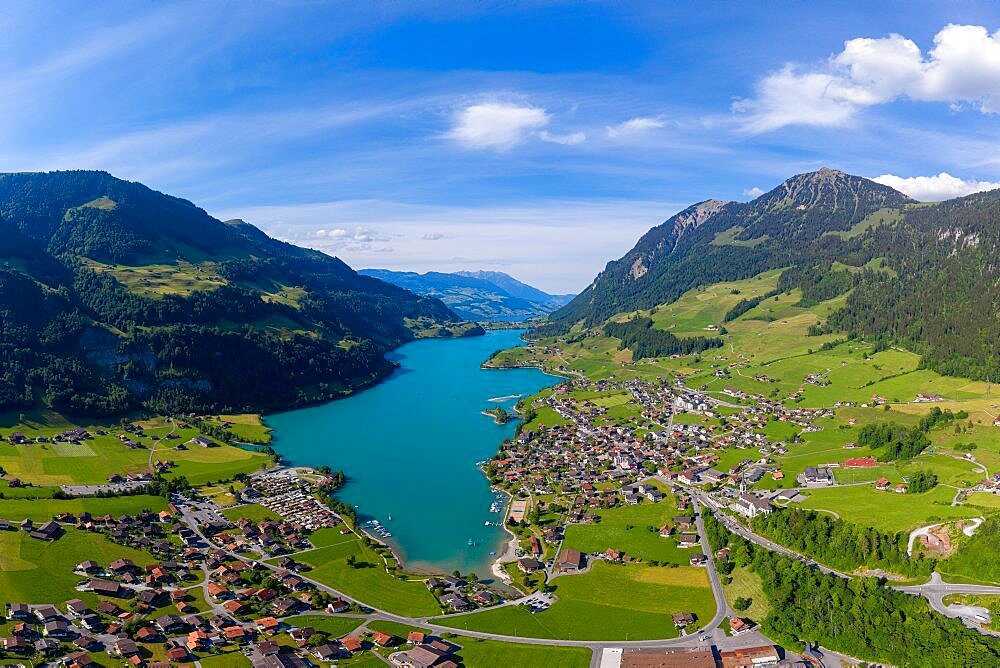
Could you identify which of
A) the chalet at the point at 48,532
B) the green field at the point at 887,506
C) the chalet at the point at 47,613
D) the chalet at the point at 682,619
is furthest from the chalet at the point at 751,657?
the chalet at the point at 48,532

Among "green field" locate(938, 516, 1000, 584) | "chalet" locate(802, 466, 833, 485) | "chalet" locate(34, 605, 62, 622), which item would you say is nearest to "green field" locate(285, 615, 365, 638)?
"chalet" locate(34, 605, 62, 622)

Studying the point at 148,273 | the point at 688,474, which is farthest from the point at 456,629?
the point at 148,273

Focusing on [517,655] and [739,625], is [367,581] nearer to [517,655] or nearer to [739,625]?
[517,655]

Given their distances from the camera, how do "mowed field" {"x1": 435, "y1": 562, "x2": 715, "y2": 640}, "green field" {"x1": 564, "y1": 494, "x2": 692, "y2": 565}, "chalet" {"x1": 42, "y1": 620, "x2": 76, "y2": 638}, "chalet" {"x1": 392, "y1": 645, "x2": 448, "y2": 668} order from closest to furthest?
1. "chalet" {"x1": 392, "y1": 645, "x2": 448, "y2": 668}
2. "chalet" {"x1": 42, "y1": 620, "x2": 76, "y2": 638}
3. "mowed field" {"x1": 435, "y1": 562, "x2": 715, "y2": 640}
4. "green field" {"x1": 564, "y1": 494, "x2": 692, "y2": 565}

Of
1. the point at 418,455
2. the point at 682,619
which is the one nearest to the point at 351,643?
the point at 682,619

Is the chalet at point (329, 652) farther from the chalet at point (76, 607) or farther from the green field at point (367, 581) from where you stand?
the chalet at point (76, 607)

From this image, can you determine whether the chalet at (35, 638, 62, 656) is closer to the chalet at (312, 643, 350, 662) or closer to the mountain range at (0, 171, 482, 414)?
the chalet at (312, 643, 350, 662)
